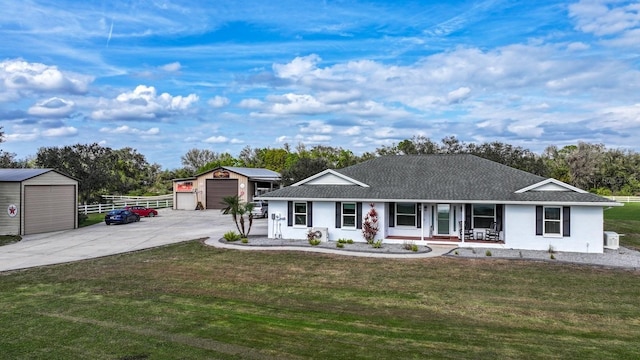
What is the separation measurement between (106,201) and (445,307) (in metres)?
45.9

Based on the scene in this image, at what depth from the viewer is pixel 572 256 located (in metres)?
19.2

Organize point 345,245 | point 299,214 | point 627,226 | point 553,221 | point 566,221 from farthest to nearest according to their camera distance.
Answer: point 627,226, point 299,214, point 345,245, point 553,221, point 566,221

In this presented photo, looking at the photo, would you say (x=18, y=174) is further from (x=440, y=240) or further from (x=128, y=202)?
(x=440, y=240)

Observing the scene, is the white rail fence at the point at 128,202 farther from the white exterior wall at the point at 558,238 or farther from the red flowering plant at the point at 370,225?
the white exterior wall at the point at 558,238

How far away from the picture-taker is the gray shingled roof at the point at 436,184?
2152 cm

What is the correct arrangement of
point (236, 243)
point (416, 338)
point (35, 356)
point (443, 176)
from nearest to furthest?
point (35, 356) → point (416, 338) → point (236, 243) → point (443, 176)

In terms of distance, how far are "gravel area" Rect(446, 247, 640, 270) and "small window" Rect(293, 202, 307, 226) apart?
7999mm

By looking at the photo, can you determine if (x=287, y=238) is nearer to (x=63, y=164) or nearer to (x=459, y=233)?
(x=459, y=233)

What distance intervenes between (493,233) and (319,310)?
1377 cm

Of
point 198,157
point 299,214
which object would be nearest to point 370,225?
point 299,214

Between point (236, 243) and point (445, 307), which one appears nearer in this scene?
point (445, 307)

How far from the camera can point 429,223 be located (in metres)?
23.7

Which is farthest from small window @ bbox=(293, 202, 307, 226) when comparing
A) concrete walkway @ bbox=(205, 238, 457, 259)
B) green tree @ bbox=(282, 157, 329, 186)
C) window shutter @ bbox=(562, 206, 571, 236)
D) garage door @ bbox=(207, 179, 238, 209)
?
garage door @ bbox=(207, 179, 238, 209)

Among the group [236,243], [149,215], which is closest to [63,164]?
[149,215]
